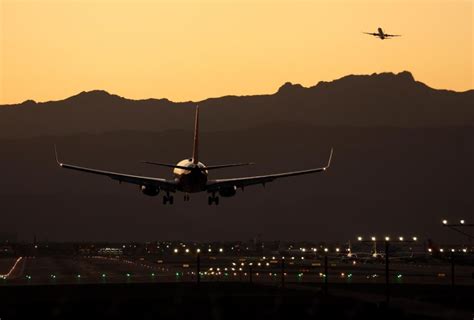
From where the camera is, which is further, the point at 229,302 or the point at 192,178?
the point at 192,178

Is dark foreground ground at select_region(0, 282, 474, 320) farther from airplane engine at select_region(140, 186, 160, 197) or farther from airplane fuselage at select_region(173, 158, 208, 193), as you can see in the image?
airplane engine at select_region(140, 186, 160, 197)

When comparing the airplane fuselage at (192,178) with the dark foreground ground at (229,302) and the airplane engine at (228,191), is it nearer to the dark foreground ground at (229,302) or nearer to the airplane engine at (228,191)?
the airplane engine at (228,191)

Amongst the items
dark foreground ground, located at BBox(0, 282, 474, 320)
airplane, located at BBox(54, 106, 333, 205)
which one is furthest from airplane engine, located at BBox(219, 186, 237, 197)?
dark foreground ground, located at BBox(0, 282, 474, 320)

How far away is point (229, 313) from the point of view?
5606 centimetres

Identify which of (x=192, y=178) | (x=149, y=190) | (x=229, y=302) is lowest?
(x=229, y=302)

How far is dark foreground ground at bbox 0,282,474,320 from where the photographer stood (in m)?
54.1

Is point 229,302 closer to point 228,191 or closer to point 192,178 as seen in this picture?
point 192,178

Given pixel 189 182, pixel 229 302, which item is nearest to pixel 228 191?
pixel 189 182

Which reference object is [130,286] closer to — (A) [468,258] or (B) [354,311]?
(B) [354,311]

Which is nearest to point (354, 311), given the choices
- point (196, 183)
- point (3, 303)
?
point (3, 303)

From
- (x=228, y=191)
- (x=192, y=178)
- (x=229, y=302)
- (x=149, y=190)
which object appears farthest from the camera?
(x=228, y=191)

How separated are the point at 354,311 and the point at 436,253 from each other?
99.3m

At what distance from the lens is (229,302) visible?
213 feet

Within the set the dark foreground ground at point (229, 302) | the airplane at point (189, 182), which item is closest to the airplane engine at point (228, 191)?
the airplane at point (189, 182)
